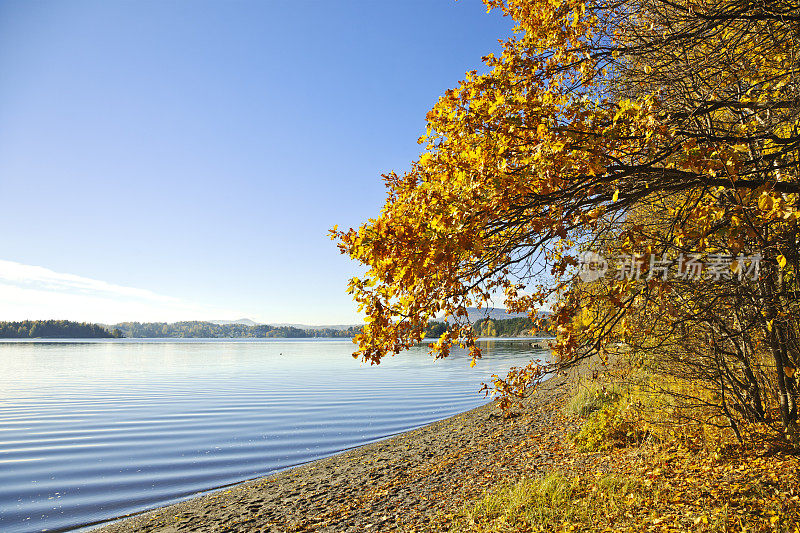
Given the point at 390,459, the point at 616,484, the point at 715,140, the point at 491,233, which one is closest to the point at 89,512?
the point at 390,459

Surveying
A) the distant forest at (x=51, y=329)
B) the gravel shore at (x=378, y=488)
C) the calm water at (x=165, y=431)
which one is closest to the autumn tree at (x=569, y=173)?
the gravel shore at (x=378, y=488)

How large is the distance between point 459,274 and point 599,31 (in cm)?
361

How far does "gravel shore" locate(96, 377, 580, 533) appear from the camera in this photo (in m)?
8.56

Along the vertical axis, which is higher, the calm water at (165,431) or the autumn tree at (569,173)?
the autumn tree at (569,173)

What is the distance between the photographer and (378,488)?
10523 millimetres

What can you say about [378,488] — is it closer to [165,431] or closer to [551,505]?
[551,505]

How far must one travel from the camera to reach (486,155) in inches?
141
